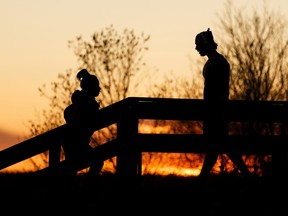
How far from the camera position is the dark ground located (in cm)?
771

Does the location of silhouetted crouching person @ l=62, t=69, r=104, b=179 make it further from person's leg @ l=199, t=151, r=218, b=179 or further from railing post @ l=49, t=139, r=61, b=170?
person's leg @ l=199, t=151, r=218, b=179

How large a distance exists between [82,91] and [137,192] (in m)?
1.52

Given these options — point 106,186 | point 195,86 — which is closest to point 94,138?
point 195,86

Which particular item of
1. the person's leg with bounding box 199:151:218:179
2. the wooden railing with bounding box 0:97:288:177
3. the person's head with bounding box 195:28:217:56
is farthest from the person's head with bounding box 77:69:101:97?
the person's leg with bounding box 199:151:218:179

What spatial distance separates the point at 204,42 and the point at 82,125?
166 centimetres

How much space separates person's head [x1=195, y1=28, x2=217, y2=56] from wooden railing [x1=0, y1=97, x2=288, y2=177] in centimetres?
59

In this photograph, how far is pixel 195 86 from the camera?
1257 inches

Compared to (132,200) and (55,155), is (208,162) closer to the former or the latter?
(132,200)

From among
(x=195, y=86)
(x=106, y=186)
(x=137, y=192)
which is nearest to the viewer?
(x=137, y=192)

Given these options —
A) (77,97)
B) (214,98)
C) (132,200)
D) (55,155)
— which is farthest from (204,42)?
(55,155)

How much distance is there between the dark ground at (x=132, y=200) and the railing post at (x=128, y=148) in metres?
0.09

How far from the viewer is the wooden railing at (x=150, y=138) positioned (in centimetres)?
766

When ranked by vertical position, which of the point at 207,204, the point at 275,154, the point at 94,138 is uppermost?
the point at 94,138

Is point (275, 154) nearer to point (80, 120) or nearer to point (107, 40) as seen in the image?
point (80, 120)
